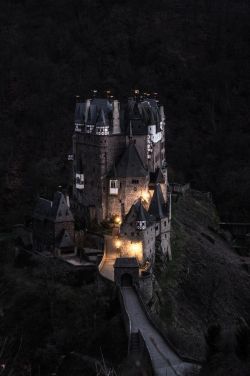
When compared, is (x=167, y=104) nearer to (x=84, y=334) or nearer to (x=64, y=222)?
(x=64, y=222)

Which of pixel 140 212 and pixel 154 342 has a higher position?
pixel 140 212

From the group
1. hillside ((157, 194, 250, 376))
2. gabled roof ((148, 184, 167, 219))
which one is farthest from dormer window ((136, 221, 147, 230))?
hillside ((157, 194, 250, 376))

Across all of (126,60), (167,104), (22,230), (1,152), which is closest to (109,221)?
(22,230)

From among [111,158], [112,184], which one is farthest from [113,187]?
[111,158]

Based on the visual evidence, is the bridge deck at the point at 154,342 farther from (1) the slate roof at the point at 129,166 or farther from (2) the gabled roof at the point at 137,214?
(1) the slate roof at the point at 129,166

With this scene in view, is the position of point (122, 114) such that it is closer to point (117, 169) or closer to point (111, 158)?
point (111, 158)

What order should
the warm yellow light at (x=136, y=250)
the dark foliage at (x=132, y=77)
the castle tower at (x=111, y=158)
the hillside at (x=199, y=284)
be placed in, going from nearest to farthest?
the warm yellow light at (x=136, y=250)
the hillside at (x=199, y=284)
the castle tower at (x=111, y=158)
the dark foliage at (x=132, y=77)

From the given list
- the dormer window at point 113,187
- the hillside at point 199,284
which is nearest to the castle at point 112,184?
the dormer window at point 113,187
